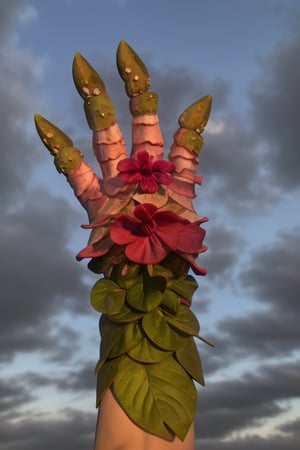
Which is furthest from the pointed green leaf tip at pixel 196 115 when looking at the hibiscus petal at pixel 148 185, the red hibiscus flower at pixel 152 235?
the red hibiscus flower at pixel 152 235

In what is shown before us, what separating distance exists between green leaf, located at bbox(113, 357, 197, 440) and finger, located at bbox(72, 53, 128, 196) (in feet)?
7.16

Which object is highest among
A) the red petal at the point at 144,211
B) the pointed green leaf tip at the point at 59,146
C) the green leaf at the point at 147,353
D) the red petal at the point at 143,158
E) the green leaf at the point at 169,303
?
the pointed green leaf tip at the point at 59,146

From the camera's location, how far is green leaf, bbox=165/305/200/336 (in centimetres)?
875

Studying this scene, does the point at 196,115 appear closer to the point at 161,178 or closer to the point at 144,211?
the point at 161,178

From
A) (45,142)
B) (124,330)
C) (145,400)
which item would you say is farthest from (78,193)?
(145,400)

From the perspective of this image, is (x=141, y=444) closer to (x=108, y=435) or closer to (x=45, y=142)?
Answer: (x=108, y=435)

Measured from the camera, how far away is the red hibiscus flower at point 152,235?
8.73m

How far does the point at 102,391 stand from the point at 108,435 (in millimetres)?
475

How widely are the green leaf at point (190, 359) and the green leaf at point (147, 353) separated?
0.15 metres

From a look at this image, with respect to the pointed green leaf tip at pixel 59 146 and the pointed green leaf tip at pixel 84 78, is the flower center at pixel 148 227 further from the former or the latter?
the pointed green leaf tip at pixel 84 78

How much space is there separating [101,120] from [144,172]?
3.13ft

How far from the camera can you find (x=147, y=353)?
860 cm

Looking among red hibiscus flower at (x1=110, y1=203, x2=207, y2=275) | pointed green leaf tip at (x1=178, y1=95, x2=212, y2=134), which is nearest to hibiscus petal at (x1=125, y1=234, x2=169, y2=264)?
red hibiscus flower at (x1=110, y1=203, x2=207, y2=275)

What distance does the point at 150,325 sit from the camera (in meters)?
8.66
